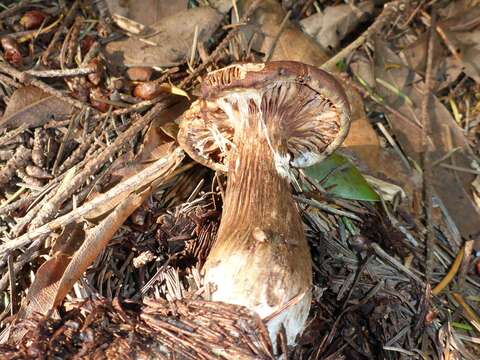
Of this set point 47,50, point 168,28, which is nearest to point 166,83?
point 168,28

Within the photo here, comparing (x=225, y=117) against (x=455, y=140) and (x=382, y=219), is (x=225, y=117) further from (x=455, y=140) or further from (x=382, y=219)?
(x=455, y=140)

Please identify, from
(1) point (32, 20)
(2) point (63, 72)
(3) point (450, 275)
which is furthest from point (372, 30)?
(1) point (32, 20)

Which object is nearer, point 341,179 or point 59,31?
point 341,179

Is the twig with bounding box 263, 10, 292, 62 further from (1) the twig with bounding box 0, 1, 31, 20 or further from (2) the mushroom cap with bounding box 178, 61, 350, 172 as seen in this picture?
(1) the twig with bounding box 0, 1, 31, 20

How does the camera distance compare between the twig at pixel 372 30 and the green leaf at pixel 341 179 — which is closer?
the green leaf at pixel 341 179

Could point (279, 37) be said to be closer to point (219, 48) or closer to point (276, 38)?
point (276, 38)

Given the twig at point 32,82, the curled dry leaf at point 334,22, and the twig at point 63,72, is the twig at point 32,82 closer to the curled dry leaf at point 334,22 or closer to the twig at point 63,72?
the twig at point 63,72

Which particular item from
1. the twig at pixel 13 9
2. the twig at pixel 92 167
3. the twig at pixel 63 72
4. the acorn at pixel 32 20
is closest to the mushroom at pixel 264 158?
the twig at pixel 92 167
